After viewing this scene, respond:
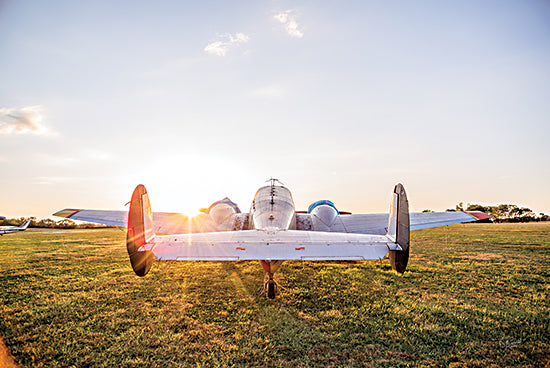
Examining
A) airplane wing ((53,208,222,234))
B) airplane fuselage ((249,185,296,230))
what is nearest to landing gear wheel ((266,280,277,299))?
airplane fuselage ((249,185,296,230))

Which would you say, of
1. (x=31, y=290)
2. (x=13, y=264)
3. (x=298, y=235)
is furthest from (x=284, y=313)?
(x=13, y=264)

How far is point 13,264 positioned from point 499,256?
62.1 ft

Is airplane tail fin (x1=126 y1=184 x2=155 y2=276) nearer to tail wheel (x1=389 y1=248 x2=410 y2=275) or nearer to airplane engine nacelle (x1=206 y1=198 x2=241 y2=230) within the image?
tail wheel (x1=389 y1=248 x2=410 y2=275)

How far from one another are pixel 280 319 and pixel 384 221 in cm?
701

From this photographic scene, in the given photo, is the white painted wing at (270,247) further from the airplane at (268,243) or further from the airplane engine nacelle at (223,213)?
Result: the airplane engine nacelle at (223,213)

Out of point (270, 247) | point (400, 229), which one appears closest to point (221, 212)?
point (270, 247)

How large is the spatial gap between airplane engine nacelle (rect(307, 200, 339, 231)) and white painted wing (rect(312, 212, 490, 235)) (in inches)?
5.5

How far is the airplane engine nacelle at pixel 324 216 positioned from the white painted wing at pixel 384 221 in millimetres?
139

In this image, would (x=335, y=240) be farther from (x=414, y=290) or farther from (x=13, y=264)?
(x=13, y=264)

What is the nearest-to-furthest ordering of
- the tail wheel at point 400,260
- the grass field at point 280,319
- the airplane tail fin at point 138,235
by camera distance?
the grass field at point 280,319
the airplane tail fin at point 138,235
the tail wheel at point 400,260

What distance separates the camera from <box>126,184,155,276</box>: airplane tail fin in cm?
471

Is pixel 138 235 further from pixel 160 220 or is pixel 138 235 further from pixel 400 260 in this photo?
pixel 160 220

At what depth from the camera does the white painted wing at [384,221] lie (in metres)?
9.36

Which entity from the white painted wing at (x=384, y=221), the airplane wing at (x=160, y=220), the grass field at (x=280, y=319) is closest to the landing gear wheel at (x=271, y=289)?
the grass field at (x=280, y=319)
